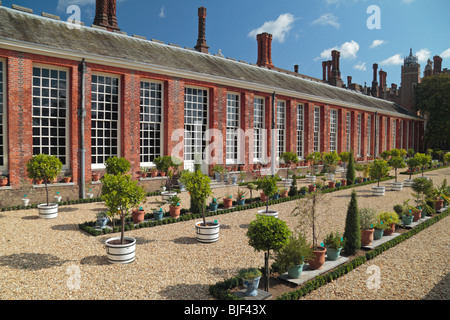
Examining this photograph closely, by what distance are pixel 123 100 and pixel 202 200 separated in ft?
31.6

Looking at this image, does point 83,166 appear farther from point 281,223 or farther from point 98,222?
point 281,223

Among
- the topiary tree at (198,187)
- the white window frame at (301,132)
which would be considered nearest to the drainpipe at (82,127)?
the topiary tree at (198,187)

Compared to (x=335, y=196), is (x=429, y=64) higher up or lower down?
higher up

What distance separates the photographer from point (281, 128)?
27.0 metres

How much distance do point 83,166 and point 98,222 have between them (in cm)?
592

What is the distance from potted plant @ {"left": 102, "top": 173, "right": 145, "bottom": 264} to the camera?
7492 mm

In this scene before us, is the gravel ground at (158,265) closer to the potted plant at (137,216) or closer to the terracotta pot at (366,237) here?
the terracotta pot at (366,237)

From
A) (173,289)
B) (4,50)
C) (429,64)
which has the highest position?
(429,64)

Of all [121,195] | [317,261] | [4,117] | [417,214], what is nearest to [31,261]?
[121,195]

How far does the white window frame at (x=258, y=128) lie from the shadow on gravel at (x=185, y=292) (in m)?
18.7

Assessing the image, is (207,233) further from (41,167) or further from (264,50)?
(264,50)

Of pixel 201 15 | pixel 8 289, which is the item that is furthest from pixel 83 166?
pixel 201 15

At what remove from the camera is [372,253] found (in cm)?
825

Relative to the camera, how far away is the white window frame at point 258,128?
2461 cm
